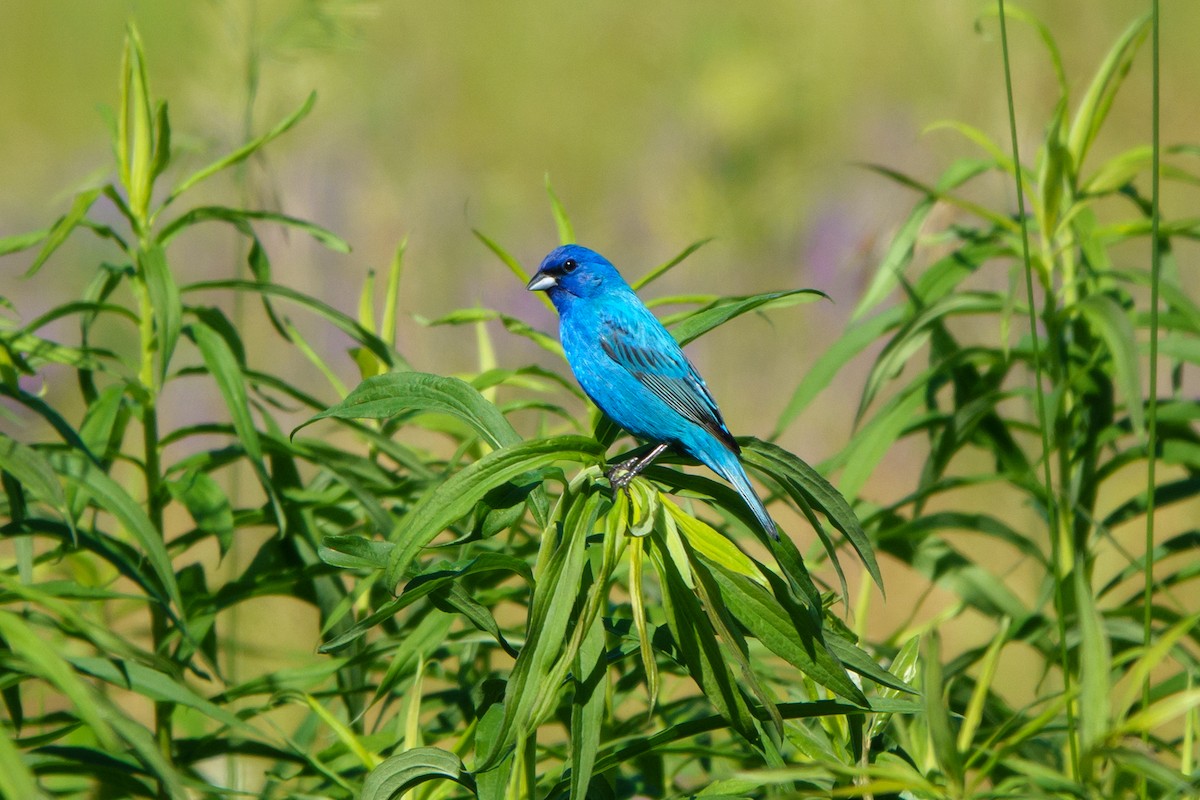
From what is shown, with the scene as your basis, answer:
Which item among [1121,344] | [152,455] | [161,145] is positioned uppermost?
[161,145]

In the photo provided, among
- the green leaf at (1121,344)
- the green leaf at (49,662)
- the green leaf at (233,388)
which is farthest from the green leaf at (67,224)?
the green leaf at (1121,344)

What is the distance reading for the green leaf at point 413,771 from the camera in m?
1.36

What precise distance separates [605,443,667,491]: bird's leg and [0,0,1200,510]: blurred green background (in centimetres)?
100

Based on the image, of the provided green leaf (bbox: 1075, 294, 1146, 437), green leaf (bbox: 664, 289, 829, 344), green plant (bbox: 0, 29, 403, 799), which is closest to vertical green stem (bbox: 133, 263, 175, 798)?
green plant (bbox: 0, 29, 403, 799)

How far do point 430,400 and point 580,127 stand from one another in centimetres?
694

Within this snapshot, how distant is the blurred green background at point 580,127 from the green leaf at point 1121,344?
2.53 feet

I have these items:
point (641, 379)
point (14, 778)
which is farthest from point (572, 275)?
point (14, 778)

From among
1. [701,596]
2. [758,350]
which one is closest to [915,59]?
[758,350]

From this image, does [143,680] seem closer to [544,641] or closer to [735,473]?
[544,641]

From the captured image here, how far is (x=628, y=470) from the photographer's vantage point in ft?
6.02

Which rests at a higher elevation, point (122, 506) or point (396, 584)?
point (122, 506)

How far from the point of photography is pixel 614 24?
29.3 ft

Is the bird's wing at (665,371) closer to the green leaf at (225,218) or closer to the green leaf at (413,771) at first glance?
the green leaf at (225,218)

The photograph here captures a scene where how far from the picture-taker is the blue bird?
6.49ft
